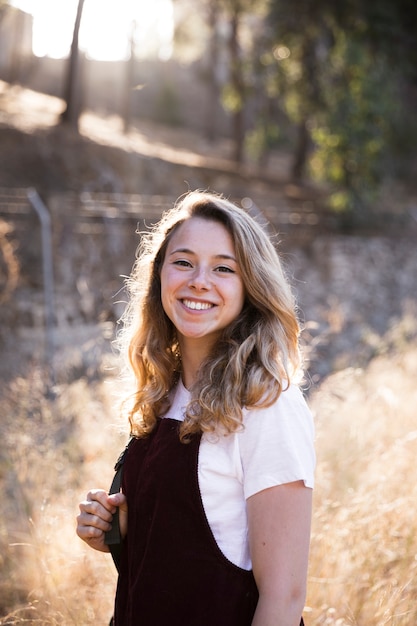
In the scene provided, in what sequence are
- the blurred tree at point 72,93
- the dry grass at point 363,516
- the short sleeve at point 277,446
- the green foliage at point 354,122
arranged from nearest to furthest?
the short sleeve at point 277,446 < the dry grass at point 363,516 < the green foliage at point 354,122 < the blurred tree at point 72,93

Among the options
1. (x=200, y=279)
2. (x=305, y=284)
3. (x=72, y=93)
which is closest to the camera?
(x=200, y=279)

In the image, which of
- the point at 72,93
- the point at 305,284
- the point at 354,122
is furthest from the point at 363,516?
the point at 72,93

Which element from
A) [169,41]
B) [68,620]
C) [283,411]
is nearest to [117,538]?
[283,411]

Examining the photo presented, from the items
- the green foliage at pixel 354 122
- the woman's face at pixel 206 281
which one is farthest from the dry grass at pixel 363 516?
the green foliage at pixel 354 122

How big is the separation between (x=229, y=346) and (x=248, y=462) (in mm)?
389

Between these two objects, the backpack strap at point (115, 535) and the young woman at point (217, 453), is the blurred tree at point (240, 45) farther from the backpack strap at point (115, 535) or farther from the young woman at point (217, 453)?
the backpack strap at point (115, 535)

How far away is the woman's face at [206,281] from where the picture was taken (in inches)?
76.7

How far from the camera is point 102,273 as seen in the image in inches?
416

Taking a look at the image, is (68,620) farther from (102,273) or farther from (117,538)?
(102,273)

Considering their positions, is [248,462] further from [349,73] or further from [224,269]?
[349,73]

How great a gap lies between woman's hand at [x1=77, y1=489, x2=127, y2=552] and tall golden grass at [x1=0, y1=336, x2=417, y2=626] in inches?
26.7

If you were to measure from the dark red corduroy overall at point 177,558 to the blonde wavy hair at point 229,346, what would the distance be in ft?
0.37

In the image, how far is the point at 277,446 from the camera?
164 cm

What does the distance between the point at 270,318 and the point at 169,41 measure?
26158 mm
